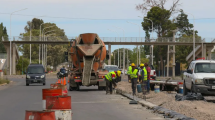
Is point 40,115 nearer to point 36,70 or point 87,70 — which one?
point 87,70

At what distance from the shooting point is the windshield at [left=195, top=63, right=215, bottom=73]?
22.5 m

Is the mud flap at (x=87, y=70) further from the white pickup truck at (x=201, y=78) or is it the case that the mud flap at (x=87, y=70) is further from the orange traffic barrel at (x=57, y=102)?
the orange traffic barrel at (x=57, y=102)

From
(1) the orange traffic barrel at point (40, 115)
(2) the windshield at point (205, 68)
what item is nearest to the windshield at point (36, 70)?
(2) the windshield at point (205, 68)

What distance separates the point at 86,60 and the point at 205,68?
1027cm

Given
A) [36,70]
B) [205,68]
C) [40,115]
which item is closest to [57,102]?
[40,115]

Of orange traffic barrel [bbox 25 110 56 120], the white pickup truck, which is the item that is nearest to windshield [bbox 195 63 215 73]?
the white pickup truck

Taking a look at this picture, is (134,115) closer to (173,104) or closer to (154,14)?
(173,104)

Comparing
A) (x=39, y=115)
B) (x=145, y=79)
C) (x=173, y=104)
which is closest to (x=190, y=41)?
(x=145, y=79)

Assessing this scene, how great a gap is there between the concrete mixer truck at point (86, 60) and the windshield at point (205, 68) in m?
9.55

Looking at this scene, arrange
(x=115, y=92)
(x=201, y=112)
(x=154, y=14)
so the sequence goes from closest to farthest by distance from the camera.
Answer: (x=201, y=112), (x=115, y=92), (x=154, y=14)

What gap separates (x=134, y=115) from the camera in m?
15.2

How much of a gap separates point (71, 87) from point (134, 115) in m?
17.2

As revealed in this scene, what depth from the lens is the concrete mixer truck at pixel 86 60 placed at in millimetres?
30750

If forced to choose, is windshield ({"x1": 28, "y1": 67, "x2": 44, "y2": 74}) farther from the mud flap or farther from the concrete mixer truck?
the mud flap
